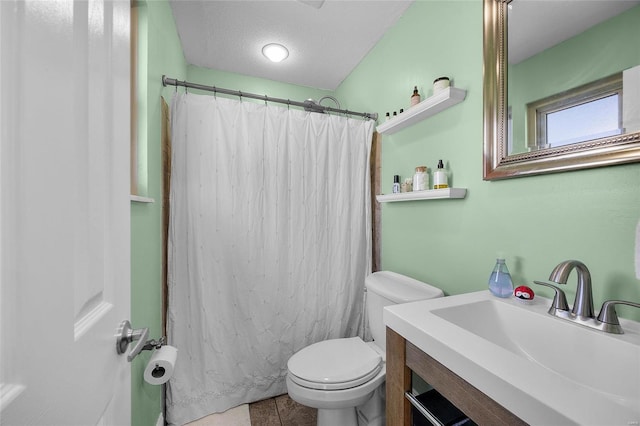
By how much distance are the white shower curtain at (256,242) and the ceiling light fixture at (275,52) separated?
61 centimetres

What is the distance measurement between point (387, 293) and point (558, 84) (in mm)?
1044

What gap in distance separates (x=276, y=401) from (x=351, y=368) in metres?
0.71

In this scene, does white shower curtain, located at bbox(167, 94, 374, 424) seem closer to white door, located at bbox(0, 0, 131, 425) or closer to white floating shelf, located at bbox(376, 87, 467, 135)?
white floating shelf, located at bbox(376, 87, 467, 135)

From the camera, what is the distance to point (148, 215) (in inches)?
45.5

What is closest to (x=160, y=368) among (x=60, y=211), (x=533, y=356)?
(x=60, y=211)

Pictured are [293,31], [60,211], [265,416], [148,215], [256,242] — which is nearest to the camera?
[60,211]

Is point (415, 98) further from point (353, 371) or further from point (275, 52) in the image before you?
point (353, 371)

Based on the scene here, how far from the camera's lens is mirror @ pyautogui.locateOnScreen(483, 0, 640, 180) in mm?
742

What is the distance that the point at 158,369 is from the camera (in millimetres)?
1001

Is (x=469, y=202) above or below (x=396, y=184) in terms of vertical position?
below

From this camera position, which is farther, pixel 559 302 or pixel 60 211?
pixel 559 302

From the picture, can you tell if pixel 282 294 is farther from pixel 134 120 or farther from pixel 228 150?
pixel 134 120

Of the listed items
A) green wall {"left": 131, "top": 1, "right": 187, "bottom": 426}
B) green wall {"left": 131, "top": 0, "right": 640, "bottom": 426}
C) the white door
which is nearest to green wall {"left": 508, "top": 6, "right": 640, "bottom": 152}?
green wall {"left": 131, "top": 0, "right": 640, "bottom": 426}

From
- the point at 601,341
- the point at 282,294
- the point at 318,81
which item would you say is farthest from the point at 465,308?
the point at 318,81
